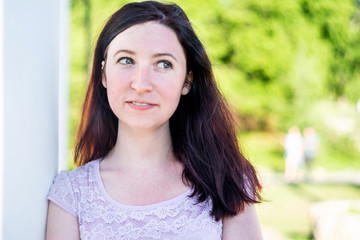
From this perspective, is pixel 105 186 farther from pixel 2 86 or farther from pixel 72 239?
pixel 2 86

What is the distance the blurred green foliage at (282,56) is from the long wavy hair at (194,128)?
1264 cm

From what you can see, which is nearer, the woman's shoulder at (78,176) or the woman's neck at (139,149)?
the woman's shoulder at (78,176)

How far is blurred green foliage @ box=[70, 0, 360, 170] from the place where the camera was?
14.7 meters

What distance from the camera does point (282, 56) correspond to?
15.6 m

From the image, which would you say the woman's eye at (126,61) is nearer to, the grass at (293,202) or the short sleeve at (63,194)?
the short sleeve at (63,194)

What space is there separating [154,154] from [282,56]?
14590 mm

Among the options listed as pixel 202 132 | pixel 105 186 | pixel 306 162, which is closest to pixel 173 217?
pixel 105 186

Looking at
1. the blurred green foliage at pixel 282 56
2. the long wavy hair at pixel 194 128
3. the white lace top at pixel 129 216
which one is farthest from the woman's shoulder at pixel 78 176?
the blurred green foliage at pixel 282 56

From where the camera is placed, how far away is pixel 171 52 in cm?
149

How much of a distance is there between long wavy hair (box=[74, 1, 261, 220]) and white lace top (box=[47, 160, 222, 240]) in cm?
6

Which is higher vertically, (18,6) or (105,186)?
(18,6)

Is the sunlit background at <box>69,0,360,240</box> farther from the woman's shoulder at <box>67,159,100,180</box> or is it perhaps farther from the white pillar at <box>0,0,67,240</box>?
the white pillar at <box>0,0,67,240</box>

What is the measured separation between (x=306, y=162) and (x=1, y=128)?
11315 millimetres

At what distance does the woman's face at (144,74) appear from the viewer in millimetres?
1437
